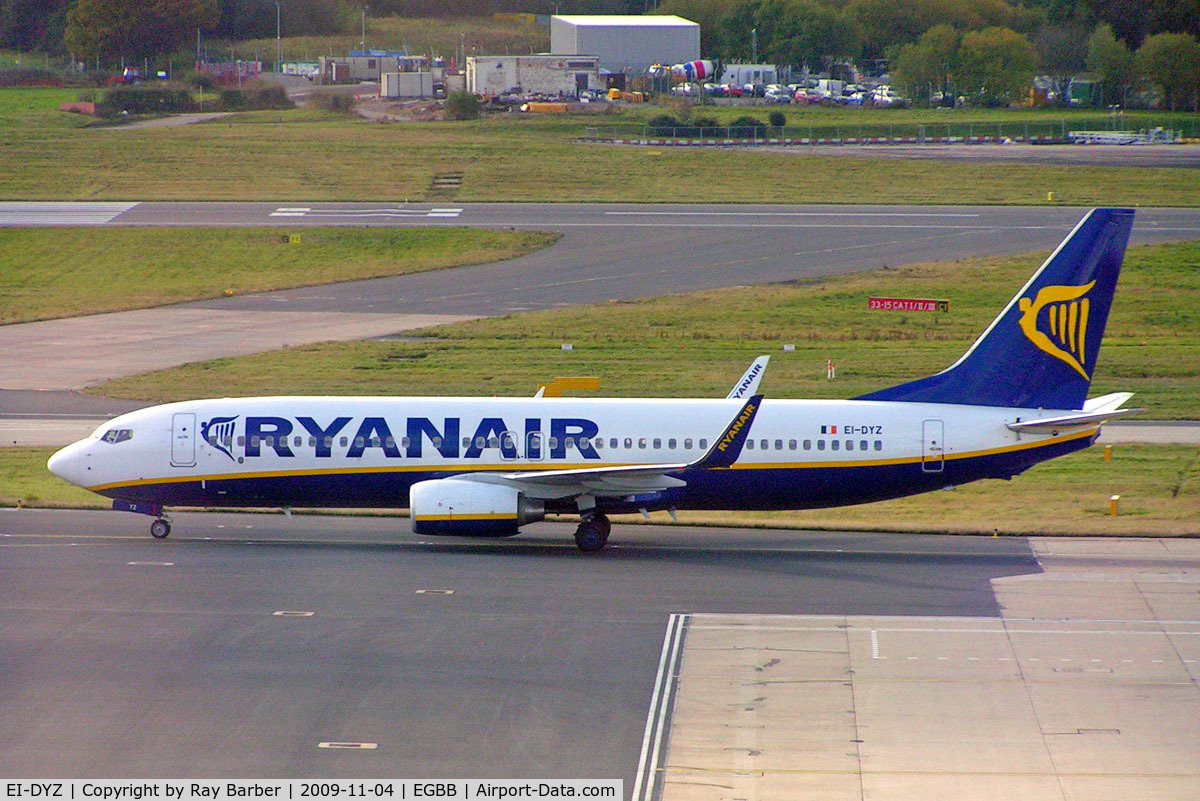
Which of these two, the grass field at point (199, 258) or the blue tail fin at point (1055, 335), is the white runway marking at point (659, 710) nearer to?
the blue tail fin at point (1055, 335)

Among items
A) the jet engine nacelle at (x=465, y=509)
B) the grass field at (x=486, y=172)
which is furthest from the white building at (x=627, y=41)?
the jet engine nacelle at (x=465, y=509)

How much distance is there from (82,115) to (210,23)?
75.0 feet

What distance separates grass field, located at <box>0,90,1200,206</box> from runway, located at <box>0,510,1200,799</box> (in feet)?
227

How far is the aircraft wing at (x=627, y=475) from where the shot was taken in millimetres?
33406

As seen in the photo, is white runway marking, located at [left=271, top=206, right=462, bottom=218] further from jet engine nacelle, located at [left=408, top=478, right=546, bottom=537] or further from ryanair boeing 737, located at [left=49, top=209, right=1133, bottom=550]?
jet engine nacelle, located at [left=408, top=478, right=546, bottom=537]

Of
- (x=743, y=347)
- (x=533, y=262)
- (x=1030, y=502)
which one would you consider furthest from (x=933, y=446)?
(x=533, y=262)

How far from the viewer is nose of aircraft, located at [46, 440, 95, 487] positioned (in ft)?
118

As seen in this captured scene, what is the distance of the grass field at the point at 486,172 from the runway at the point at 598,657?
69.3m

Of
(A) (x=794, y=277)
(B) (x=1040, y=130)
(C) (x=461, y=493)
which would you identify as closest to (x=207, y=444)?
(C) (x=461, y=493)

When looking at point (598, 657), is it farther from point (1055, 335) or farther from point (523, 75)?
point (523, 75)

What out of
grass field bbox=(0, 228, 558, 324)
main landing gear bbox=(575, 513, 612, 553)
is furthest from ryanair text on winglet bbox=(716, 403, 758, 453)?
grass field bbox=(0, 228, 558, 324)

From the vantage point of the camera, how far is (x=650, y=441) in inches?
1414

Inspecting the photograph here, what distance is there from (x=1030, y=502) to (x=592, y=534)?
565 inches

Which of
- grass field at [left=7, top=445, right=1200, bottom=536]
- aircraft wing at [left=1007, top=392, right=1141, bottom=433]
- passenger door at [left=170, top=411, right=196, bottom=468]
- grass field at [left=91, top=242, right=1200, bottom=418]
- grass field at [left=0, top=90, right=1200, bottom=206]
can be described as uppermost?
grass field at [left=0, top=90, right=1200, bottom=206]
